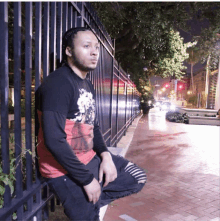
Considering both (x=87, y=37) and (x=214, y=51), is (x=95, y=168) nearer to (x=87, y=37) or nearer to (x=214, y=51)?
(x=87, y=37)

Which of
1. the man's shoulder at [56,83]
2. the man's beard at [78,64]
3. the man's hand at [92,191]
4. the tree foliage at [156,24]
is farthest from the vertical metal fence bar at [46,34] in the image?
the tree foliage at [156,24]

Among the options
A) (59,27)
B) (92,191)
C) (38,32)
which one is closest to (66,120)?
(92,191)

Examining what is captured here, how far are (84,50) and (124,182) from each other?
1.22 m

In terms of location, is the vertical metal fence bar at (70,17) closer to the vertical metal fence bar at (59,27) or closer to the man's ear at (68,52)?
the vertical metal fence bar at (59,27)

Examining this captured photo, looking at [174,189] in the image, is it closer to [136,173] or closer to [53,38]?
[136,173]

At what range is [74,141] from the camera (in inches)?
66.2

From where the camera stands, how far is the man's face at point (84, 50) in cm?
175

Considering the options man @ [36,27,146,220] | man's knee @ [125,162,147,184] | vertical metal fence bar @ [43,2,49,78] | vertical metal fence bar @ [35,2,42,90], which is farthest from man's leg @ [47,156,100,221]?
vertical metal fence bar @ [43,2,49,78]

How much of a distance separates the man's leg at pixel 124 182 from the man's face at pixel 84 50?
3.16 feet

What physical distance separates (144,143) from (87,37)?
22.8ft

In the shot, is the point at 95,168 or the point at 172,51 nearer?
the point at 95,168

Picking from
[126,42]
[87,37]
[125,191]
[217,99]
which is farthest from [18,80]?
[217,99]

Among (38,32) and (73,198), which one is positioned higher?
(38,32)

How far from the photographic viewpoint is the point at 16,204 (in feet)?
5.11
